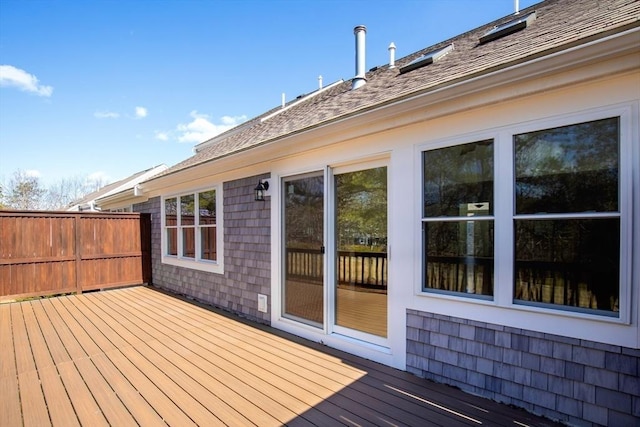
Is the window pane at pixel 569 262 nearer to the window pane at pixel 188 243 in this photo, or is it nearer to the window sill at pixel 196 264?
the window sill at pixel 196 264

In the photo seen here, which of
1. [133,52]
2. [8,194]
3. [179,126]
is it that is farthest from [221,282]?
[179,126]

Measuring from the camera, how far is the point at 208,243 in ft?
20.6

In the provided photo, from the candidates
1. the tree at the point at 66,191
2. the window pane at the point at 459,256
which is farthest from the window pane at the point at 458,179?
the tree at the point at 66,191

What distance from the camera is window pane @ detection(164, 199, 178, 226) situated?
743 centimetres

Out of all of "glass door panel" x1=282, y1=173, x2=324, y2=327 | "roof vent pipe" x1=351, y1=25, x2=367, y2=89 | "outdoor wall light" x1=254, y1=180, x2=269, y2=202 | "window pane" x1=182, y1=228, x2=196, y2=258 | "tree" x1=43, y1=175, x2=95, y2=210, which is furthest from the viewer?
"tree" x1=43, y1=175, x2=95, y2=210

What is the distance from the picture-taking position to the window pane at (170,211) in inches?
293

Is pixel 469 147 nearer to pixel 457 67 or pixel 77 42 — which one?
pixel 457 67

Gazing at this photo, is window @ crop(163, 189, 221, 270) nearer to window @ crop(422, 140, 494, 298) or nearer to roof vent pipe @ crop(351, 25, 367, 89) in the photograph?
roof vent pipe @ crop(351, 25, 367, 89)

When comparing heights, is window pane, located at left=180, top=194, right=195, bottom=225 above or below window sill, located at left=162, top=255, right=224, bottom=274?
above

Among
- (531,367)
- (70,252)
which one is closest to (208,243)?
(70,252)

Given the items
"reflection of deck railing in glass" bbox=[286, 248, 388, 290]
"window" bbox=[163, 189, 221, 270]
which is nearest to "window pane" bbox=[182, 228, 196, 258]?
"window" bbox=[163, 189, 221, 270]

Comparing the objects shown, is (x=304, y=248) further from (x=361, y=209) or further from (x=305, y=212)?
(x=361, y=209)

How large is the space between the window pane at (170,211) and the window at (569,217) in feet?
22.3

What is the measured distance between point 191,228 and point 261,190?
9.20 ft
